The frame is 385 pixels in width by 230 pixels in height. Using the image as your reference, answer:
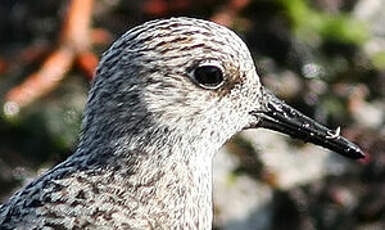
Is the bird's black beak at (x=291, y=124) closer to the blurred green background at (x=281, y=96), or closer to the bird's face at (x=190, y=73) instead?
the bird's face at (x=190, y=73)

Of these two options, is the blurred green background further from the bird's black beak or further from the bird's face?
the bird's face

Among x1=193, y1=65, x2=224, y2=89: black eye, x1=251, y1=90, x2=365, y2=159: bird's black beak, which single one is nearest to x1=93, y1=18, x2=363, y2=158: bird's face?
x1=193, y1=65, x2=224, y2=89: black eye

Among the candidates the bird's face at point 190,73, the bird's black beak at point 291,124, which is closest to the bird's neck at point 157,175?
the bird's face at point 190,73

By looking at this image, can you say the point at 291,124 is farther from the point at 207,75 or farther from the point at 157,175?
the point at 157,175

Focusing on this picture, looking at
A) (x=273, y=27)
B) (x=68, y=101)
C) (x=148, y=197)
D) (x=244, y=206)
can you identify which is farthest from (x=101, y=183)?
(x=273, y=27)

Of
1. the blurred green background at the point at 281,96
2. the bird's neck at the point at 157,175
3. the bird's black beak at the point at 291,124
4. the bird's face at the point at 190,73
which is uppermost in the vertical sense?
the blurred green background at the point at 281,96

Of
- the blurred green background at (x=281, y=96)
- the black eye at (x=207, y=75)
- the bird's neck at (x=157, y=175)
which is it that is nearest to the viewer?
the bird's neck at (x=157, y=175)
